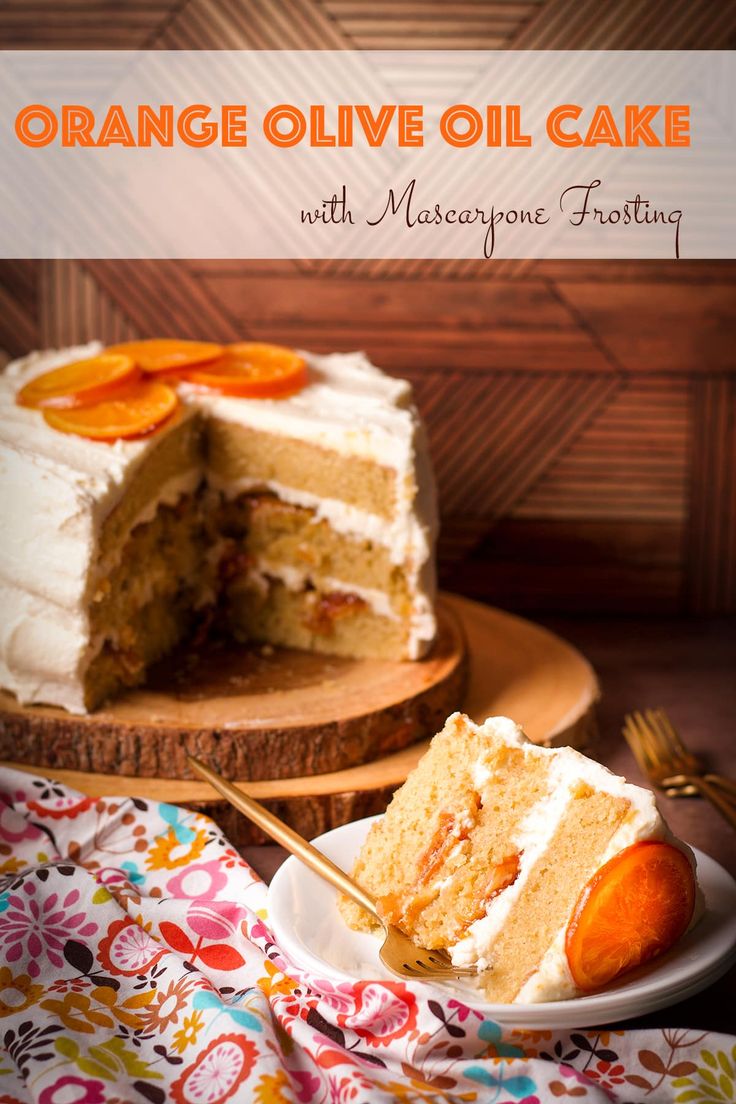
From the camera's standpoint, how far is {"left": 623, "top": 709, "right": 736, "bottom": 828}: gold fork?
257 centimetres

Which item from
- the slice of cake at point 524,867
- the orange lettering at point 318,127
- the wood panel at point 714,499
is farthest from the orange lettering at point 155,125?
the slice of cake at point 524,867

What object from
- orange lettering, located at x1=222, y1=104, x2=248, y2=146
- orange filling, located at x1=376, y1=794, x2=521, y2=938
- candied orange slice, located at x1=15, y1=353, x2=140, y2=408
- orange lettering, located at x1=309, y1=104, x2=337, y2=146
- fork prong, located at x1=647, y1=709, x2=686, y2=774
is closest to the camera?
orange filling, located at x1=376, y1=794, x2=521, y2=938

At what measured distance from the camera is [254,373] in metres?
3.05

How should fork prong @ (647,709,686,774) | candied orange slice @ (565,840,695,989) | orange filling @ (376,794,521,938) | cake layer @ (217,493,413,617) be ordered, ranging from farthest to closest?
cake layer @ (217,493,413,617) → fork prong @ (647,709,686,774) → orange filling @ (376,794,521,938) → candied orange slice @ (565,840,695,989)

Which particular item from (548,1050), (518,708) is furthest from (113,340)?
(548,1050)

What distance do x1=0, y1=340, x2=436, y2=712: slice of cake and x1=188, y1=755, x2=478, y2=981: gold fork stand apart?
643 mm

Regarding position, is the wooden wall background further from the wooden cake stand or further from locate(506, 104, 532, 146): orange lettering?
the wooden cake stand

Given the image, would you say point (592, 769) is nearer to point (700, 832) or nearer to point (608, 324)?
point (700, 832)

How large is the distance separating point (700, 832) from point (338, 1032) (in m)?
0.97

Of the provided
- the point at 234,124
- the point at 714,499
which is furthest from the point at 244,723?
the point at 714,499

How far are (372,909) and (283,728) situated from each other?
647mm

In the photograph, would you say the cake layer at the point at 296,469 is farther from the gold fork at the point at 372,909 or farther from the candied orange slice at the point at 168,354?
the gold fork at the point at 372,909

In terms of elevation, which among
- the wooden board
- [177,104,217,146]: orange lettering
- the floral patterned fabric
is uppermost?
[177,104,217,146]: orange lettering

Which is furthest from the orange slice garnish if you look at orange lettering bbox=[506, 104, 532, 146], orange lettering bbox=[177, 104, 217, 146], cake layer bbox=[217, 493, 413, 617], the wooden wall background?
orange lettering bbox=[506, 104, 532, 146]
